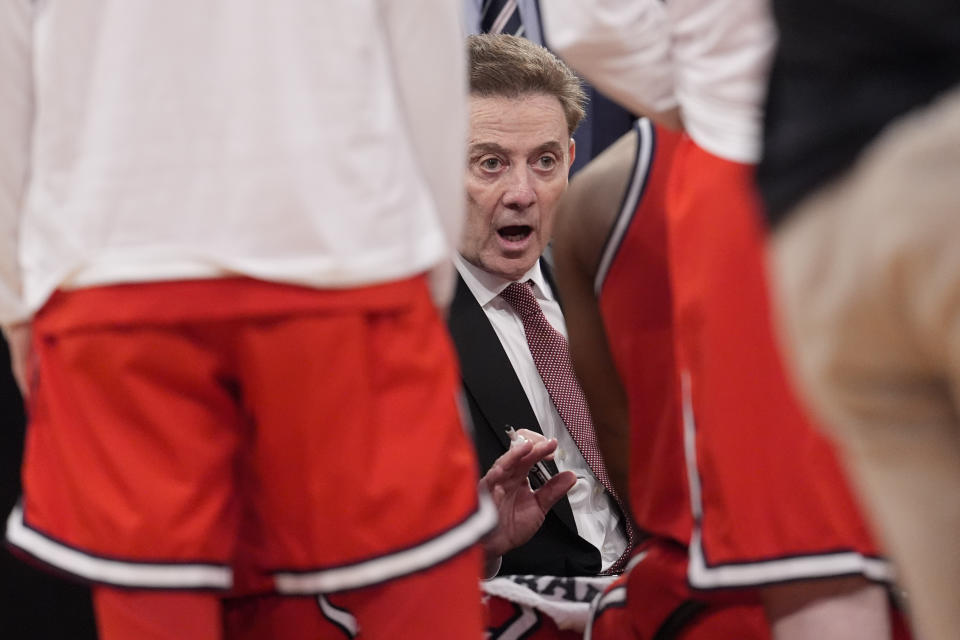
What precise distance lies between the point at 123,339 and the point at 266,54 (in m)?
0.24

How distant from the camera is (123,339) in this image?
0.96 m

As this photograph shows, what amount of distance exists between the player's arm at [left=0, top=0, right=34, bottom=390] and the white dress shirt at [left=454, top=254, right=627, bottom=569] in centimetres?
74

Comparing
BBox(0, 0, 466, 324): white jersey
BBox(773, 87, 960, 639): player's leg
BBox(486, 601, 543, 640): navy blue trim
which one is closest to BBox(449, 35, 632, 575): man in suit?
BBox(486, 601, 543, 640): navy blue trim

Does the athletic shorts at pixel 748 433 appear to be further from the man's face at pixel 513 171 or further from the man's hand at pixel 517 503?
the man's face at pixel 513 171

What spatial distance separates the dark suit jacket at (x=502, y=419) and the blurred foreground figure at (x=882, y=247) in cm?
106

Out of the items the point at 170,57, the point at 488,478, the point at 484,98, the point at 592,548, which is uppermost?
the point at 170,57

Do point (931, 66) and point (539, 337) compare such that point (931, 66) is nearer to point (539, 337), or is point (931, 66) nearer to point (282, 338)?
point (282, 338)

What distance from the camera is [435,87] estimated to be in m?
1.03

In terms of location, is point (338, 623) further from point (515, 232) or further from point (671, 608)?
point (515, 232)

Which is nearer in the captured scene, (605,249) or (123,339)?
(123,339)

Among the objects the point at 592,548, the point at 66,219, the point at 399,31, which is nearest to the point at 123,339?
the point at 66,219

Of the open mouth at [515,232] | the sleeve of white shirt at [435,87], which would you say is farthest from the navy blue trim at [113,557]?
the open mouth at [515,232]

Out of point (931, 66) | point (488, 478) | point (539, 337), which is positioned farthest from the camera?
point (539, 337)

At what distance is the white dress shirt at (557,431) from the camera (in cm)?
174
